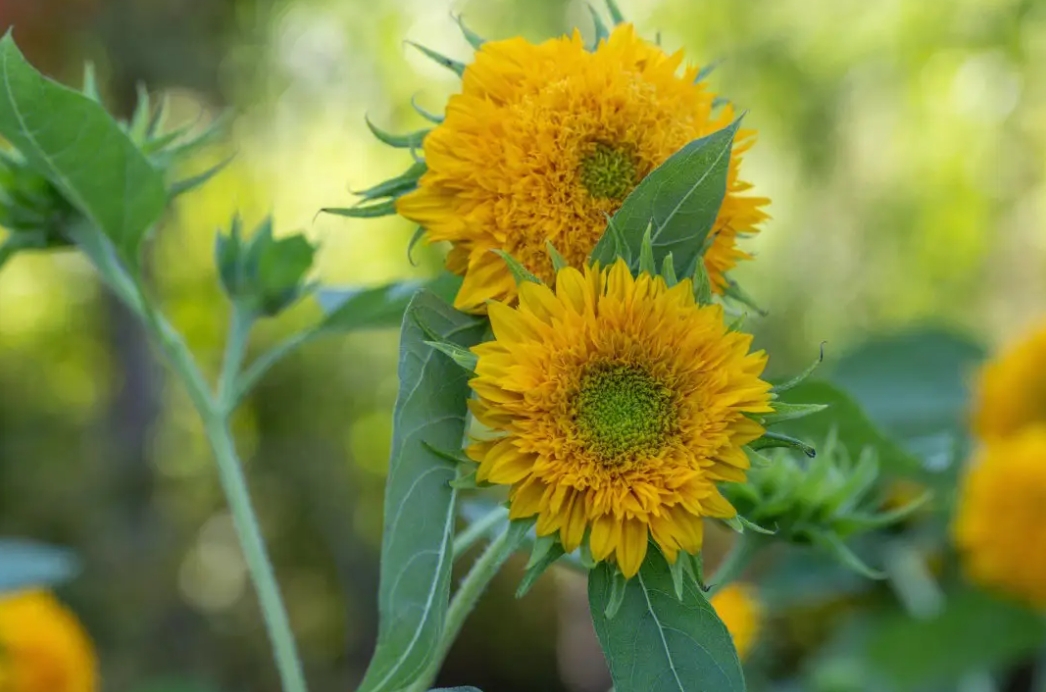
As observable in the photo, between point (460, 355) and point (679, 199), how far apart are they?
0.13 m

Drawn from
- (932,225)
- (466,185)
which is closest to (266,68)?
(932,225)

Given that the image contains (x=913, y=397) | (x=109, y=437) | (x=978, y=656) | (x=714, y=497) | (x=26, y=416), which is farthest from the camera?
(x=26, y=416)

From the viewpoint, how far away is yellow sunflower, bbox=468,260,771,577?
0.51 m

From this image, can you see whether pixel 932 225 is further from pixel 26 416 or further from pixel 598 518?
pixel 598 518

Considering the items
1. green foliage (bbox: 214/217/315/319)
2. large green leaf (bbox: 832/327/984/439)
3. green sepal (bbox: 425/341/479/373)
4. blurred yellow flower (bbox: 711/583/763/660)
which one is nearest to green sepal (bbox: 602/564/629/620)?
green sepal (bbox: 425/341/479/373)

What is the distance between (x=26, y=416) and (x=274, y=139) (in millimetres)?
2066

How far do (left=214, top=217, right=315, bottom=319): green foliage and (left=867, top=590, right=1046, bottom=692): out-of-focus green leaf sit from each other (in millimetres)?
1152

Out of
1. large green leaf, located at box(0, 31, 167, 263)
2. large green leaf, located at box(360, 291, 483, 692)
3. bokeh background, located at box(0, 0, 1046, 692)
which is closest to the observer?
large green leaf, located at box(360, 291, 483, 692)

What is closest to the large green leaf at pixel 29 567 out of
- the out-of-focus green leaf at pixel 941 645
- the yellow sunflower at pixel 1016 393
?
the out-of-focus green leaf at pixel 941 645

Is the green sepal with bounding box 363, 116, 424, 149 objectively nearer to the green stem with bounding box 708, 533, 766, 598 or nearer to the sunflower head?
the sunflower head

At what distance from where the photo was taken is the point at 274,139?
6098 millimetres

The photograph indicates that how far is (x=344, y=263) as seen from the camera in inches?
239

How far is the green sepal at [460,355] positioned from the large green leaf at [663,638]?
117mm

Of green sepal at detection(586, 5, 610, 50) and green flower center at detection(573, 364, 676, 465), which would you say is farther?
green sepal at detection(586, 5, 610, 50)
